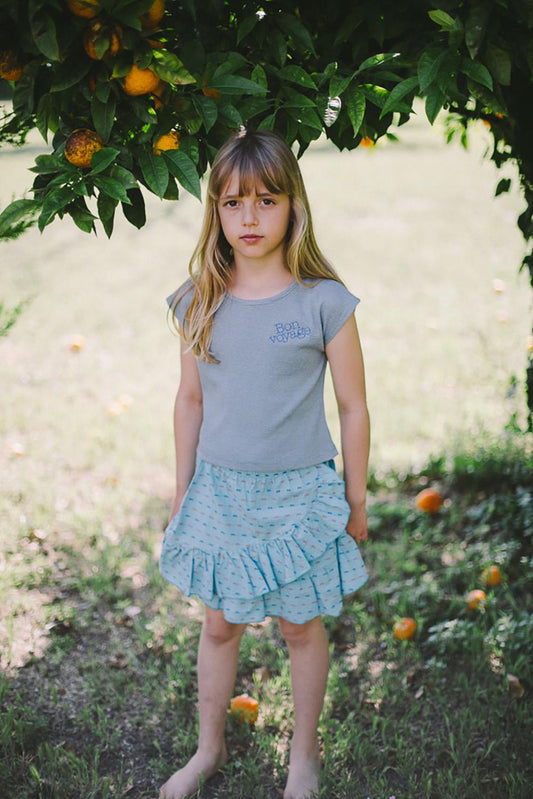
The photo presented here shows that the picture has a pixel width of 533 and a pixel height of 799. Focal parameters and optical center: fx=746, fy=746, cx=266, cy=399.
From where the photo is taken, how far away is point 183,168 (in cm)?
155

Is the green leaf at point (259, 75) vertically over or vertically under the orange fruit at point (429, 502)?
over

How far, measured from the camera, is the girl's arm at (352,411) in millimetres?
1878

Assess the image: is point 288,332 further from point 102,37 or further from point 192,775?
point 192,775

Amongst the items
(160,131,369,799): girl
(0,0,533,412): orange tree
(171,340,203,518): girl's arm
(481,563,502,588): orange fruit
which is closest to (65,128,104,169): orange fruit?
(0,0,533,412): orange tree

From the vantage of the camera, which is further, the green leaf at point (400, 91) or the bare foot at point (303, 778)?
the bare foot at point (303, 778)

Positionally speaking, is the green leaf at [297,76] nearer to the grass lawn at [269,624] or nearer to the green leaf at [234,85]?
the green leaf at [234,85]

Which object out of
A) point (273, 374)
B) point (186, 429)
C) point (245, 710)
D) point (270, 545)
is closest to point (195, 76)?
point (273, 374)

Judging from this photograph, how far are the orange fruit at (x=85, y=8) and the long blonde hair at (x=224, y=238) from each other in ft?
1.41

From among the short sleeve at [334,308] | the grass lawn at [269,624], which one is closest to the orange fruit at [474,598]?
the grass lawn at [269,624]

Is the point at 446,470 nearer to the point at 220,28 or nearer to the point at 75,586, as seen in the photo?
the point at 75,586

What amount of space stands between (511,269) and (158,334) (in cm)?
315

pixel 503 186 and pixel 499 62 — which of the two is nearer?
pixel 499 62

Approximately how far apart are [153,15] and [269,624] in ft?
6.61

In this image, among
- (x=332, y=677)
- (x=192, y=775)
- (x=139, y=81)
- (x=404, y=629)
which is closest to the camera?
(x=139, y=81)
